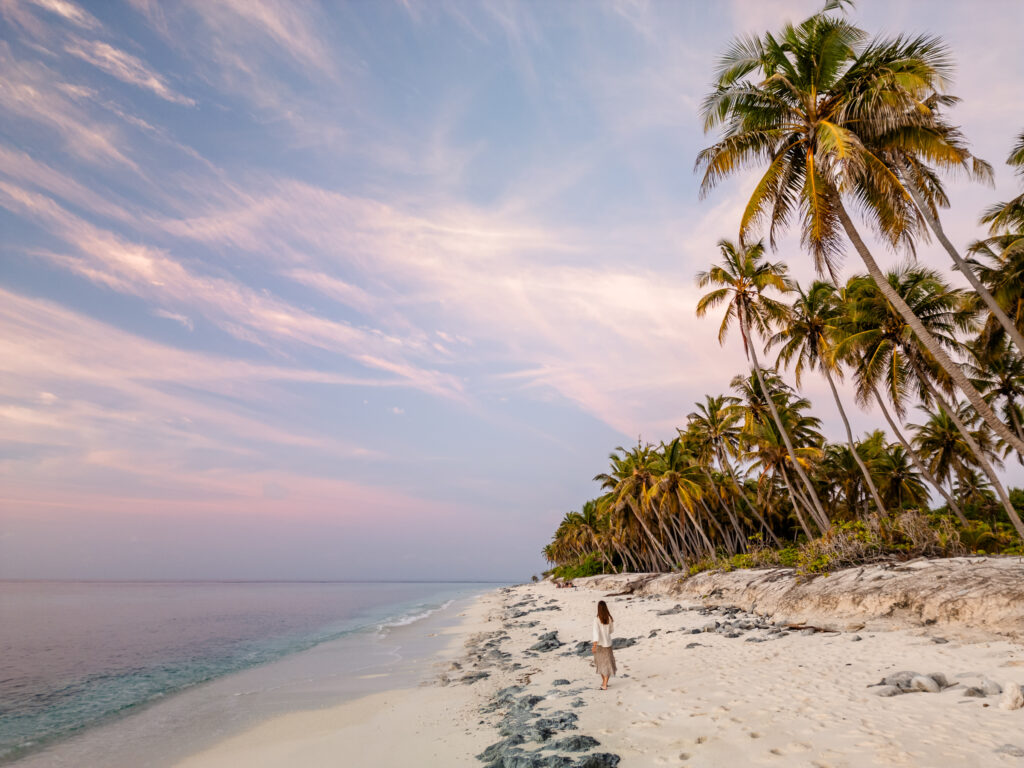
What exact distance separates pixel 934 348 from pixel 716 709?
10.7 m

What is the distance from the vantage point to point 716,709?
6.59 m

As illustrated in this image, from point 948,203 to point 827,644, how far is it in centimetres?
1345

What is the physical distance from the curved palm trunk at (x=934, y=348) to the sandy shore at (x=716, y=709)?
3.98 meters

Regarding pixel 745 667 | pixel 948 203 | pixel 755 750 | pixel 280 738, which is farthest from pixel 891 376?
pixel 280 738

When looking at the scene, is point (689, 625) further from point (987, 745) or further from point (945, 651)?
point (987, 745)

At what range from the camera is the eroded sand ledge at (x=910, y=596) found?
8.66m

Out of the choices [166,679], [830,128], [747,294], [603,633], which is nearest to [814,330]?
[747,294]

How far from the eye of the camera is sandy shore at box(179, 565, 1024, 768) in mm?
5086

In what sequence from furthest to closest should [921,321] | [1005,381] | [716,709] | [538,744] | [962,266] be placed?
[1005,381], [921,321], [962,266], [716,709], [538,744]

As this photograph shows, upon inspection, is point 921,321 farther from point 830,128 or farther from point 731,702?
point 731,702

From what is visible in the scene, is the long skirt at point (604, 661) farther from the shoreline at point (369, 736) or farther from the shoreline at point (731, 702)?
the shoreline at point (369, 736)

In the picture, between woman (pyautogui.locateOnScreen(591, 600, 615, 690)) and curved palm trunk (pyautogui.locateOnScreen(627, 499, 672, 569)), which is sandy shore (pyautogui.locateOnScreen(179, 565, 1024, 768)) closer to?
woman (pyautogui.locateOnScreen(591, 600, 615, 690))

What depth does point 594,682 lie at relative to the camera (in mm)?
9375

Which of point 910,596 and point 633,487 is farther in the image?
point 633,487
